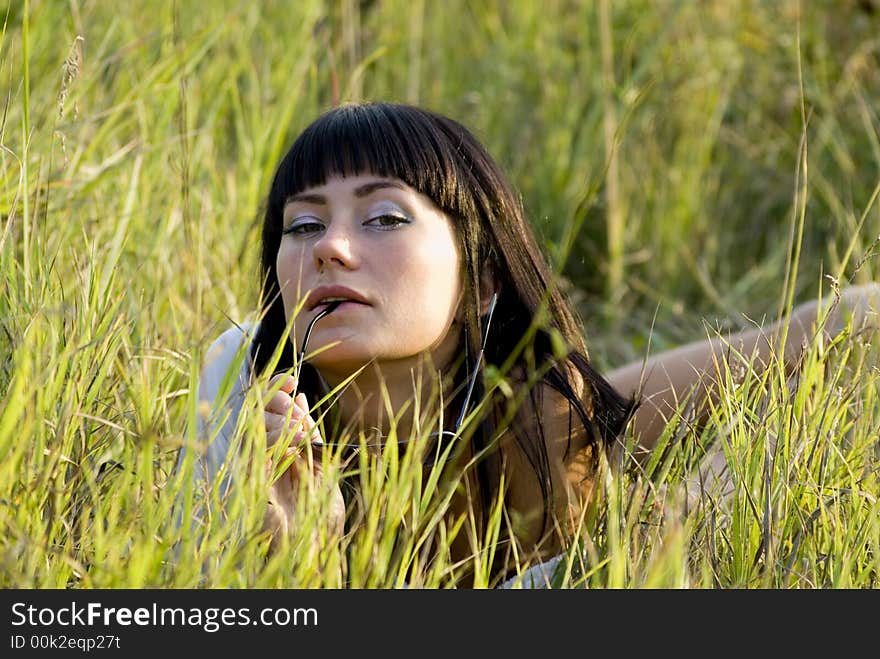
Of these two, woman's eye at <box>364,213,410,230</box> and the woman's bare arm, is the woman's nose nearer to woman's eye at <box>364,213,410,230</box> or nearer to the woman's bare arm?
woman's eye at <box>364,213,410,230</box>

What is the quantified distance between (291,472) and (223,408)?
0.25 metres

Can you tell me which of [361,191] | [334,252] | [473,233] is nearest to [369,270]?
[334,252]

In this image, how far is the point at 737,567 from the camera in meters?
1.58

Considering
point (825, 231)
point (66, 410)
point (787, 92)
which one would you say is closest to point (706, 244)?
point (825, 231)

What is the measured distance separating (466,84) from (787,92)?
1107mm

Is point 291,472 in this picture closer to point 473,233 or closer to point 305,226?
point 305,226

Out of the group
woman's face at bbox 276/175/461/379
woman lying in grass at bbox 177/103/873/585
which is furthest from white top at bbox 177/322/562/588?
woman's face at bbox 276/175/461/379

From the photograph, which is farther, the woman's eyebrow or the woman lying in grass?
the woman's eyebrow

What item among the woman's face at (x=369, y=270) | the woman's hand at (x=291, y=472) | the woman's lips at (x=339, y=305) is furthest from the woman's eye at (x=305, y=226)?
the woman's hand at (x=291, y=472)

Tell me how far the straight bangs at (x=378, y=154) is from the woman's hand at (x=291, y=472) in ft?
1.42

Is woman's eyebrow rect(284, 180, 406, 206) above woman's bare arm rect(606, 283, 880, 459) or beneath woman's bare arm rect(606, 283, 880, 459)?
above

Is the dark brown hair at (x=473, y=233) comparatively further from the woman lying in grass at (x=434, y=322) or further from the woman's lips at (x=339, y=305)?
the woman's lips at (x=339, y=305)

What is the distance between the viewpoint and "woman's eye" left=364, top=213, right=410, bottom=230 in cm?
199
